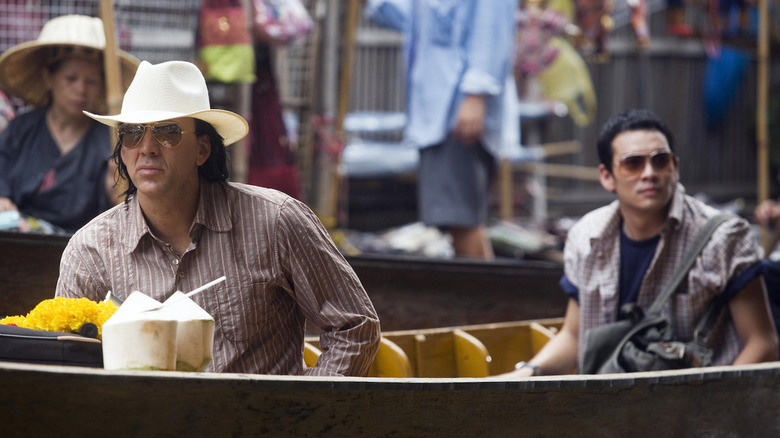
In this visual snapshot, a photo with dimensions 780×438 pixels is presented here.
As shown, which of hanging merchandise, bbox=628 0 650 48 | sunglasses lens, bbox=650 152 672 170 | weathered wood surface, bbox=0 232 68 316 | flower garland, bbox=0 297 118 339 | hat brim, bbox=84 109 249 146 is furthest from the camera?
hanging merchandise, bbox=628 0 650 48

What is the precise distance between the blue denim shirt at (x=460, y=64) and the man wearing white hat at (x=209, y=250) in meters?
3.09

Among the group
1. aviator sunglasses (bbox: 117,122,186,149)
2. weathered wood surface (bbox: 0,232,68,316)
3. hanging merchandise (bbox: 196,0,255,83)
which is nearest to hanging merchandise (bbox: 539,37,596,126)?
hanging merchandise (bbox: 196,0,255,83)

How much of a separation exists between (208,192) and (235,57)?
9.06 ft

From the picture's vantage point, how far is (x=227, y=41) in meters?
5.54

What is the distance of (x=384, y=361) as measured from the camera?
3.74 meters

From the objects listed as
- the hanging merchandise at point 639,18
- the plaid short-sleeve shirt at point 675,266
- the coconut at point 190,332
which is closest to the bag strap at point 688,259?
the plaid short-sleeve shirt at point 675,266

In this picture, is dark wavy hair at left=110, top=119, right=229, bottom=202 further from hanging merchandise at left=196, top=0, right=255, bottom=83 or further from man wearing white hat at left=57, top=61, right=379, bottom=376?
hanging merchandise at left=196, top=0, right=255, bottom=83

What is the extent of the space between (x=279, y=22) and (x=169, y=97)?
3.16 metres

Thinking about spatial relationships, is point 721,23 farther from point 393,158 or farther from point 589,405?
point 589,405

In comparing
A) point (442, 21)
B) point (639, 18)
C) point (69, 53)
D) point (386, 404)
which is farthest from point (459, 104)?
point (386, 404)

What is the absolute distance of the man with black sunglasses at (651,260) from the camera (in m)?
3.64

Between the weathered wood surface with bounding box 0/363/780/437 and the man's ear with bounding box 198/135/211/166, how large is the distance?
71 cm

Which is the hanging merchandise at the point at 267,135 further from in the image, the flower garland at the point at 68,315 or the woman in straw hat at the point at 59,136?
the flower garland at the point at 68,315

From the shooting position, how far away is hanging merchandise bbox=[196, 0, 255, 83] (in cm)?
548
